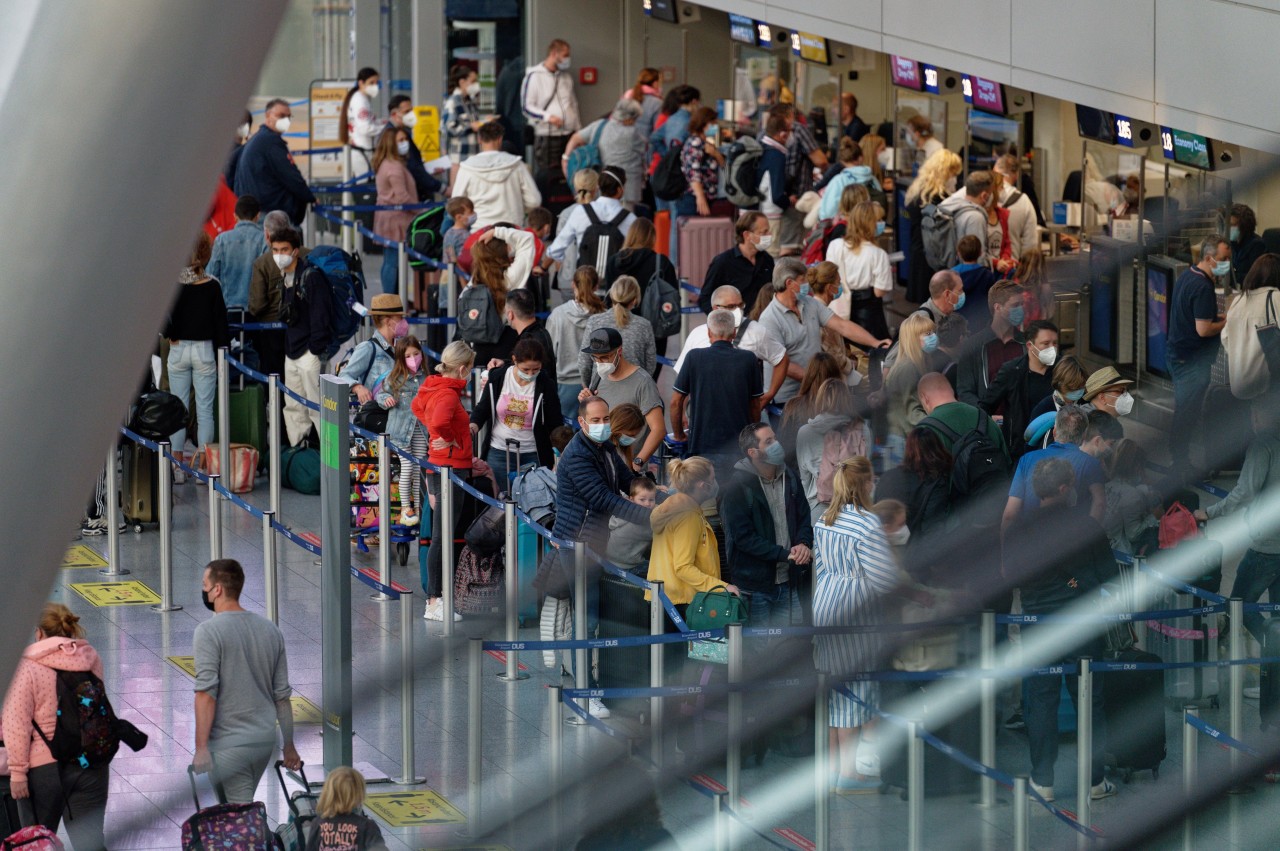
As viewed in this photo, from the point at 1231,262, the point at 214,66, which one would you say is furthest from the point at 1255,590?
the point at 214,66

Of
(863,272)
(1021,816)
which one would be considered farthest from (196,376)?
(1021,816)

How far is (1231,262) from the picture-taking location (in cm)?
873

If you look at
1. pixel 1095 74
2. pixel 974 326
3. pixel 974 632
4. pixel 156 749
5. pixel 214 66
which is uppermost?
pixel 1095 74

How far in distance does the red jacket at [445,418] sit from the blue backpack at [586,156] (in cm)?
826

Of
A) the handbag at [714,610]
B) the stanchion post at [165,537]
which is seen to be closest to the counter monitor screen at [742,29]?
the stanchion post at [165,537]

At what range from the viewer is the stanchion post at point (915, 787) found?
A: 21.6ft

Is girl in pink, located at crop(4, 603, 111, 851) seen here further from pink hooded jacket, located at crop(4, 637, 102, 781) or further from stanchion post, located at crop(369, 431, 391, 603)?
stanchion post, located at crop(369, 431, 391, 603)

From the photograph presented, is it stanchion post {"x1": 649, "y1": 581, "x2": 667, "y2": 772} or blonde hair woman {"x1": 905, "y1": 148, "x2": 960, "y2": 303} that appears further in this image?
blonde hair woman {"x1": 905, "y1": 148, "x2": 960, "y2": 303}

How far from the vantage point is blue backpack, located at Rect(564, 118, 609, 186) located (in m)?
18.0

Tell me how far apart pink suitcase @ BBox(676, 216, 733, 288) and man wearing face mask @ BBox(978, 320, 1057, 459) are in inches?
298

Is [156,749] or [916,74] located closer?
[156,749]

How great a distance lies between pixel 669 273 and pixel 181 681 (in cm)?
470

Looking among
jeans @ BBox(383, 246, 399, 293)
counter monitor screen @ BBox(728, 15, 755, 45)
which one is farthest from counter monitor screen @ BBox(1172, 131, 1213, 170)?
counter monitor screen @ BBox(728, 15, 755, 45)

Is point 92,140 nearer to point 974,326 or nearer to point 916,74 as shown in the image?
point 974,326
